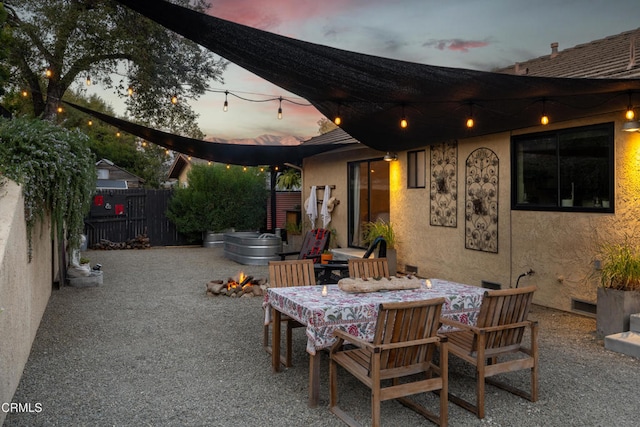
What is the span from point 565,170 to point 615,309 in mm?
2076

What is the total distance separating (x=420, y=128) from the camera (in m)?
6.83

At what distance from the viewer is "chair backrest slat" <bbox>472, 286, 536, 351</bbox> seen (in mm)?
3146

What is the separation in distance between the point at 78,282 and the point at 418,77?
6.20 metres

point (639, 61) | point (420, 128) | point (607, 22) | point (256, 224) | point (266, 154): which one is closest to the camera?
point (639, 61)

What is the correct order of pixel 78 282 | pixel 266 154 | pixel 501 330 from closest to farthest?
pixel 501 330 → pixel 78 282 → pixel 266 154

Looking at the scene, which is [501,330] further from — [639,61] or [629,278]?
[639,61]

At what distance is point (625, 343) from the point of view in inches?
169

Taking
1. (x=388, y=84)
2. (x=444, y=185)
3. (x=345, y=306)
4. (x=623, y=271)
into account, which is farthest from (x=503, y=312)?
(x=444, y=185)

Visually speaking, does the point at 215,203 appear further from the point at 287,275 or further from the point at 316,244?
the point at 287,275

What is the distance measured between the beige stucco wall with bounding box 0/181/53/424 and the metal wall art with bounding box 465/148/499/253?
580 cm

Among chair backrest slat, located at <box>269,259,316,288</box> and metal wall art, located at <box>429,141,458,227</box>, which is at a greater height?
metal wall art, located at <box>429,141,458,227</box>

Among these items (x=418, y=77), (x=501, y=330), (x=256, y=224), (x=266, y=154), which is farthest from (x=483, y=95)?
(x=256, y=224)

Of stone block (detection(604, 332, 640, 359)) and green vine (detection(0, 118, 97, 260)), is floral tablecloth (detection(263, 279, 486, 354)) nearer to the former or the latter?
stone block (detection(604, 332, 640, 359))

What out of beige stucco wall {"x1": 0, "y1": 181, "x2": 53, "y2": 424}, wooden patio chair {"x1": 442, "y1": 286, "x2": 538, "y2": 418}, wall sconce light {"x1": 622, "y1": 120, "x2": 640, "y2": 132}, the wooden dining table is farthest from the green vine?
wall sconce light {"x1": 622, "y1": 120, "x2": 640, "y2": 132}
